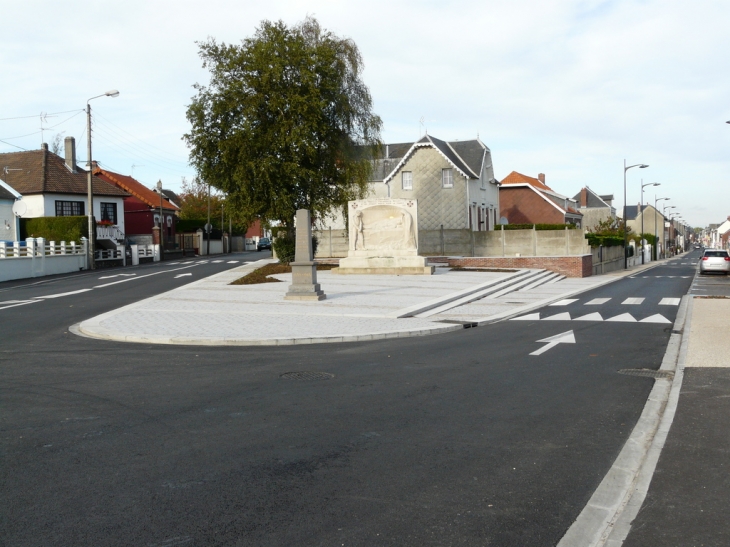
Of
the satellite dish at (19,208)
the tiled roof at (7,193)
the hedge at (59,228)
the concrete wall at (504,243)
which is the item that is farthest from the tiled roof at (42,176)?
the concrete wall at (504,243)

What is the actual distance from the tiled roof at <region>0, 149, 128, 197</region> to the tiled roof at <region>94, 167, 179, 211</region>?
10.7 metres

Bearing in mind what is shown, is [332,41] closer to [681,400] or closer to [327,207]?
[327,207]

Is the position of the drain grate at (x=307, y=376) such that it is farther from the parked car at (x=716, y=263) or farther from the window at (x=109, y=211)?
the window at (x=109, y=211)

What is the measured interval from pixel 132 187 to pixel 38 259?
3568 cm

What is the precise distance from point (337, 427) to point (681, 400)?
3914 millimetres

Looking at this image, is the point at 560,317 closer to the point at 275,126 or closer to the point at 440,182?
the point at 275,126

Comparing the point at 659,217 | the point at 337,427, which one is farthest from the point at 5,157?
the point at 659,217

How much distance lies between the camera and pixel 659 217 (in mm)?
118750

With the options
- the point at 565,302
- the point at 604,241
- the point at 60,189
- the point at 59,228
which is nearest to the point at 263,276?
the point at 565,302

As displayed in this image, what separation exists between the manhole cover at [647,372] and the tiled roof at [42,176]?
158ft

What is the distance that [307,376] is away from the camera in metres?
8.96

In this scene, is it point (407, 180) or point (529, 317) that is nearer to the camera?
point (529, 317)

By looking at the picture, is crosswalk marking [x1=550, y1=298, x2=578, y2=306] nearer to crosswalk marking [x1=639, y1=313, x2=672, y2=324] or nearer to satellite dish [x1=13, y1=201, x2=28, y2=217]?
crosswalk marking [x1=639, y1=313, x2=672, y2=324]

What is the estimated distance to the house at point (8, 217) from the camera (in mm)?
42719
